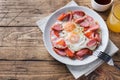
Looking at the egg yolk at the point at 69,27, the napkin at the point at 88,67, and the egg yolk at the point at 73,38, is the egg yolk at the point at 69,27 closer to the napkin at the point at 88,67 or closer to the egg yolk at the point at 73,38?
the egg yolk at the point at 73,38

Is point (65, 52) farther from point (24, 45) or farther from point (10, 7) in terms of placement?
point (10, 7)

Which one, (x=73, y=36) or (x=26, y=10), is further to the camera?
(x=26, y=10)

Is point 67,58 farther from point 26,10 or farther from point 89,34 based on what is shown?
point 26,10

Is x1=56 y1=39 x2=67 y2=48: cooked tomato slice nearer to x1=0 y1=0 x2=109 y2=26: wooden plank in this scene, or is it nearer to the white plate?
the white plate

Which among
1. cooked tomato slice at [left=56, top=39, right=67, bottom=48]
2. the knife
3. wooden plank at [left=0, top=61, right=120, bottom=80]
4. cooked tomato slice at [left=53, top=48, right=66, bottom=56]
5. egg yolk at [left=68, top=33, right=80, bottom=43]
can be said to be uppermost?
egg yolk at [left=68, top=33, right=80, bottom=43]

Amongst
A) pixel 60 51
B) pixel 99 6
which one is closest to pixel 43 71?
pixel 60 51

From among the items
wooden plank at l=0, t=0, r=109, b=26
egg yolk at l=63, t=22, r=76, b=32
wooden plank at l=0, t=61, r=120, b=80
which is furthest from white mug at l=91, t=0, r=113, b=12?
wooden plank at l=0, t=61, r=120, b=80

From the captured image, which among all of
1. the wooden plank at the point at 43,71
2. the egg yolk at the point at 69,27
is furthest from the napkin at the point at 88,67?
the egg yolk at the point at 69,27

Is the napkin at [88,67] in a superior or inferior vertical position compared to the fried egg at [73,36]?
inferior

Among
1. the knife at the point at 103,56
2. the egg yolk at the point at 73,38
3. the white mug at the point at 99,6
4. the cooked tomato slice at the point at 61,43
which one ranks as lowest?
the knife at the point at 103,56
